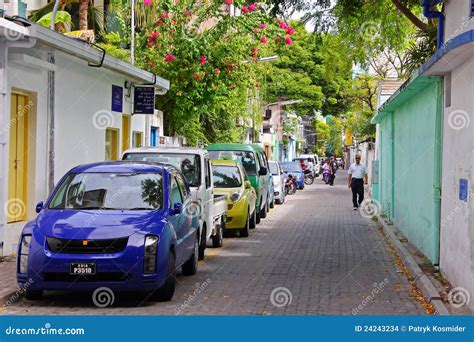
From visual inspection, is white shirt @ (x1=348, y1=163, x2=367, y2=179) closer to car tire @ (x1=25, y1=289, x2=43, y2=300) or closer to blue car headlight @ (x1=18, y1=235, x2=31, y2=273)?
car tire @ (x1=25, y1=289, x2=43, y2=300)

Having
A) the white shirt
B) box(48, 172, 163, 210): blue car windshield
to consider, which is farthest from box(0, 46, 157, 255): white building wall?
the white shirt

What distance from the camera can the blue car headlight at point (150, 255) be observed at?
8.35 m

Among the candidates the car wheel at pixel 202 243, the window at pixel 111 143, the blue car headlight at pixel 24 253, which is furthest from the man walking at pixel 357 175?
the blue car headlight at pixel 24 253

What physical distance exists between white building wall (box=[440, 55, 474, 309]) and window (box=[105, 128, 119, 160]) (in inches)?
381

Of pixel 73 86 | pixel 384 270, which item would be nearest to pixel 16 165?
pixel 73 86

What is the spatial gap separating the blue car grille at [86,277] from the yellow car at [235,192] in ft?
26.0

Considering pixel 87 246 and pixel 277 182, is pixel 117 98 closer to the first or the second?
pixel 87 246

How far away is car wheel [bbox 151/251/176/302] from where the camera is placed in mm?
8734

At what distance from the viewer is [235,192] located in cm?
1645

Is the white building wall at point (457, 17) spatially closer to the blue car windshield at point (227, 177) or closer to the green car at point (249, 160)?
the blue car windshield at point (227, 177)

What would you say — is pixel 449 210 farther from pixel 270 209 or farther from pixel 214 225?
pixel 270 209

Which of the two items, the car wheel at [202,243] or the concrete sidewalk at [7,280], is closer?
the concrete sidewalk at [7,280]

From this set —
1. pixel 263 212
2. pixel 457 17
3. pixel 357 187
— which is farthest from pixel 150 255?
pixel 357 187

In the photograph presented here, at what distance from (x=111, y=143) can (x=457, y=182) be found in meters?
10.9
